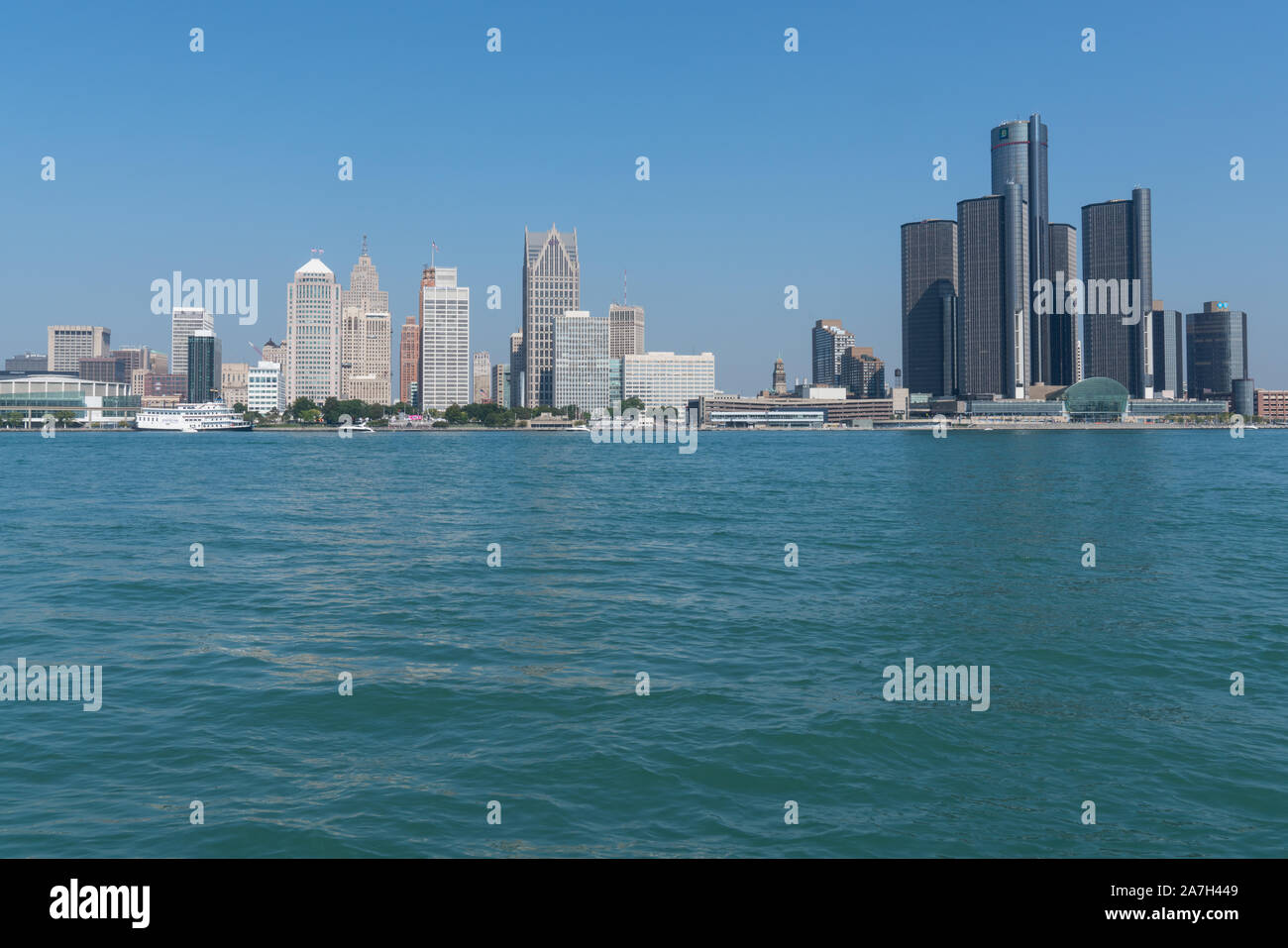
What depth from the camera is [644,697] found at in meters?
19.1

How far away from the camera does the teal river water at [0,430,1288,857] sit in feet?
42.9

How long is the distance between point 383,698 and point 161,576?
20.3 metres

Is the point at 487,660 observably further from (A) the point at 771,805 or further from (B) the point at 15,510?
(B) the point at 15,510

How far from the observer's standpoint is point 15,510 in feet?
191

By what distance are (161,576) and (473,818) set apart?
26.8 metres

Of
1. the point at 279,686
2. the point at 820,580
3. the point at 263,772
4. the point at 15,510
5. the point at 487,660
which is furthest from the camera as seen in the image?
Answer: the point at 15,510

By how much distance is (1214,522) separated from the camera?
52.5 meters

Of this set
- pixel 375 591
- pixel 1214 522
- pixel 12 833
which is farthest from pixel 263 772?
pixel 1214 522

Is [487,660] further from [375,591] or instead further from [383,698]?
[375,591]

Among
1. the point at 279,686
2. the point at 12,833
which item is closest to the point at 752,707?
the point at 279,686

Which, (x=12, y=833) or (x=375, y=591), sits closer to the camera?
(x=12, y=833)

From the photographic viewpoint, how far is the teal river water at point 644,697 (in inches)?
514
